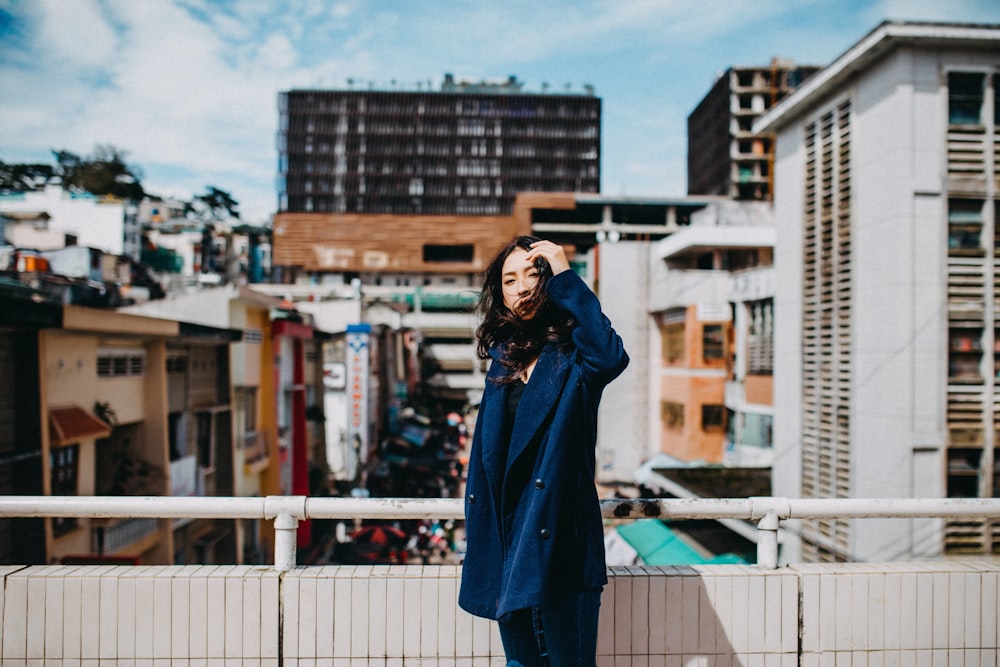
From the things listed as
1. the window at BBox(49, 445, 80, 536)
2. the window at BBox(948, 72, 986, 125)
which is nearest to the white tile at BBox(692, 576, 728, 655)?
the window at BBox(49, 445, 80, 536)

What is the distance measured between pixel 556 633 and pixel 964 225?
11.4 m

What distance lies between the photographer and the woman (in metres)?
1.92

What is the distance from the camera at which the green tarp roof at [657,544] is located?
Result: 12.3 meters

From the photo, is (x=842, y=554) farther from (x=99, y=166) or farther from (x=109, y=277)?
(x=99, y=166)

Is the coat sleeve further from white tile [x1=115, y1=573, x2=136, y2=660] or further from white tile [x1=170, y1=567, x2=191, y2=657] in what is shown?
white tile [x1=115, y1=573, x2=136, y2=660]

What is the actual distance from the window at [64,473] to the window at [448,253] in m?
47.9

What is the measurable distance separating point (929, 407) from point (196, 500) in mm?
10998

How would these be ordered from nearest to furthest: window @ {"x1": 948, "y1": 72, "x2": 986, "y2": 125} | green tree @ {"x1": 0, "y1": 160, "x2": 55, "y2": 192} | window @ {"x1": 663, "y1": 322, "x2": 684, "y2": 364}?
window @ {"x1": 948, "y1": 72, "x2": 986, "y2": 125} < window @ {"x1": 663, "y1": 322, "x2": 684, "y2": 364} < green tree @ {"x1": 0, "y1": 160, "x2": 55, "y2": 192}

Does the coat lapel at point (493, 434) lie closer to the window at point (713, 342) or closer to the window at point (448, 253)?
the window at point (713, 342)

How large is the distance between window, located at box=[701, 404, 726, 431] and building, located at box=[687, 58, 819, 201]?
38.1 metres

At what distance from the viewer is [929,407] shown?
1021cm

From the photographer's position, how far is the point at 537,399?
1.98 meters

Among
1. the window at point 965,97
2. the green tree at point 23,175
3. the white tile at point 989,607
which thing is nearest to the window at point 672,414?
the window at point 965,97

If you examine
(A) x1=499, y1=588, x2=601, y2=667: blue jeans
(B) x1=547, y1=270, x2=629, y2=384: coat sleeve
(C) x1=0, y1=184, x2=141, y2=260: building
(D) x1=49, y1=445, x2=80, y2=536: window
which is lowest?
(D) x1=49, y1=445, x2=80, y2=536: window
